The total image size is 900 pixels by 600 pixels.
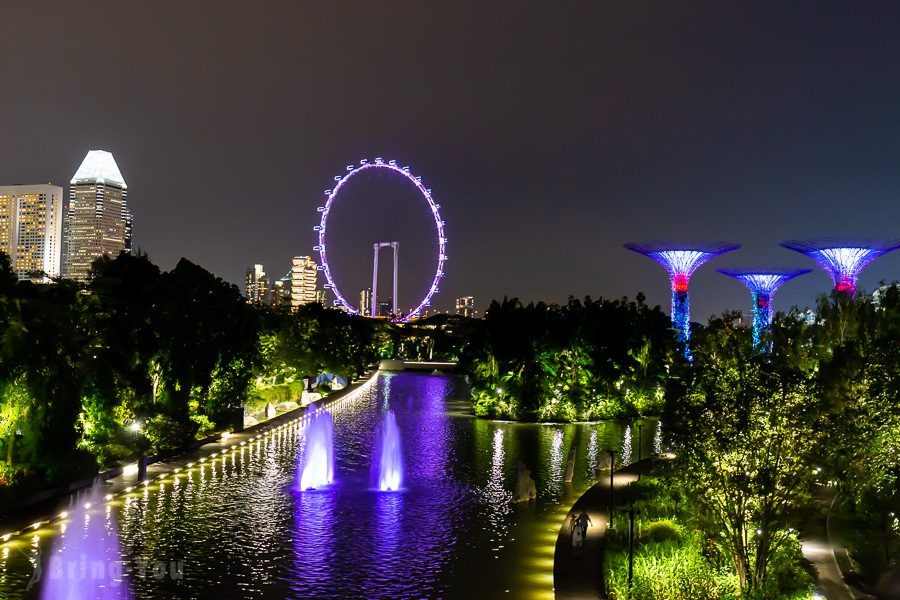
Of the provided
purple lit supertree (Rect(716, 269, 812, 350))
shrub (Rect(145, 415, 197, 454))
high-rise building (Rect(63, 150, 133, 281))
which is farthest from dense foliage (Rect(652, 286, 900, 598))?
high-rise building (Rect(63, 150, 133, 281))

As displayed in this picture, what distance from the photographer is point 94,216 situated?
185875 mm

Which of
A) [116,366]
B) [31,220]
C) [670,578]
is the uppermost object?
[31,220]

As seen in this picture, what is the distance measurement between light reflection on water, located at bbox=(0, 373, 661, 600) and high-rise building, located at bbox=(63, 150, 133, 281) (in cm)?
17103

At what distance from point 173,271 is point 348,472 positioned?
1094cm

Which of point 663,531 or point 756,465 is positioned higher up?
point 756,465

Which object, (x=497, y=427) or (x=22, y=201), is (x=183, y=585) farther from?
(x=22, y=201)

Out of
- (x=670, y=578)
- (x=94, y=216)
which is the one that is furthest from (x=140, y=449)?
(x=94, y=216)

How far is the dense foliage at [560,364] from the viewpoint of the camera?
1561 inches

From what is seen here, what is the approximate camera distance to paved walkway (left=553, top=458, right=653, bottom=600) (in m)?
13.7

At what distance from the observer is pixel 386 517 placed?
19.1m

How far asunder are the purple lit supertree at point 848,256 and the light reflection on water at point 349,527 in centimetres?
4674

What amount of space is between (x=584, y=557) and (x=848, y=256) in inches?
2436

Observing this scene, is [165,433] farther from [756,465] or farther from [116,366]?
[756,465]

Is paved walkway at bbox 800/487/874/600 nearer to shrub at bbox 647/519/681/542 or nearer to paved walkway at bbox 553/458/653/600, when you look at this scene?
shrub at bbox 647/519/681/542
